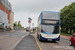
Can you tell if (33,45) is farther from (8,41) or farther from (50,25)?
(8,41)

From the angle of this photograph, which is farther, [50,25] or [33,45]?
[50,25]

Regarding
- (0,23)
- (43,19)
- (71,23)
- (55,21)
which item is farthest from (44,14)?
(0,23)

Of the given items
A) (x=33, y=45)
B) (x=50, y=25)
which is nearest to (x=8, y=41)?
(x=33, y=45)

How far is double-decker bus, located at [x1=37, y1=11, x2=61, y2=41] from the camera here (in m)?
14.8

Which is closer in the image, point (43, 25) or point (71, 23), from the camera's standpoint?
point (43, 25)

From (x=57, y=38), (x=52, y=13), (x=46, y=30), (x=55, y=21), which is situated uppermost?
(x=52, y=13)

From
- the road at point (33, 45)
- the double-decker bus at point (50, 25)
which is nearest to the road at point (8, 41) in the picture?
the road at point (33, 45)

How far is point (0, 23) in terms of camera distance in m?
62.5

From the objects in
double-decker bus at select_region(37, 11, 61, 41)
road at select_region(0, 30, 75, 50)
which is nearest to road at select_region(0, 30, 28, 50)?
road at select_region(0, 30, 75, 50)

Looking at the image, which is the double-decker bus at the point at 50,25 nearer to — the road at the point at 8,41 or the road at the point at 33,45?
the road at the point at 33,45

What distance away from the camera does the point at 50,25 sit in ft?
49.0

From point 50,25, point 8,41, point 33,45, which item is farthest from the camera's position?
point 8,41

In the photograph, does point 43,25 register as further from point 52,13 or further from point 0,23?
point 0,23

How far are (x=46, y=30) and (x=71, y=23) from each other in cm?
2824
